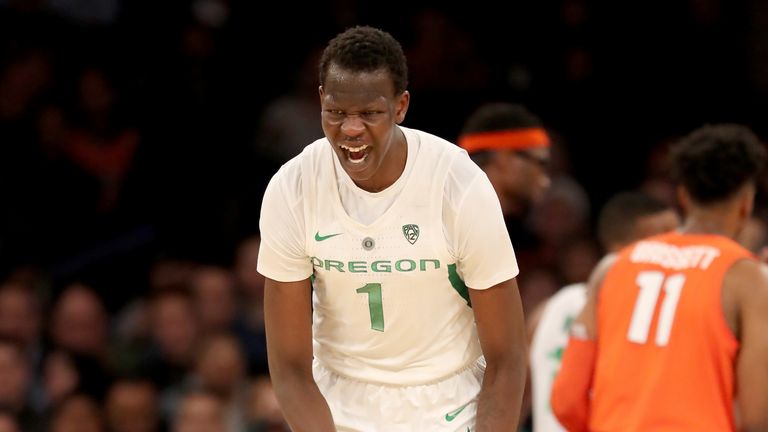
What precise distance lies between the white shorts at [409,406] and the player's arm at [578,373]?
3.00 feet

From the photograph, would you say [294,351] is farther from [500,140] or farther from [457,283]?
[500,140]

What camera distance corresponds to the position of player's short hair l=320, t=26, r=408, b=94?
11.4 feet

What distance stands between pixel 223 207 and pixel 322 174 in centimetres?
454

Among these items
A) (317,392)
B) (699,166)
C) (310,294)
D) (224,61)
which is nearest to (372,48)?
(310,294)

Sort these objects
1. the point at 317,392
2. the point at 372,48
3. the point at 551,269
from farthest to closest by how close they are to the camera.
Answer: the point at 551,269, the point at 317,392, the point at 372,48

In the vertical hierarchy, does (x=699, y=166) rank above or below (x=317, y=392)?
above

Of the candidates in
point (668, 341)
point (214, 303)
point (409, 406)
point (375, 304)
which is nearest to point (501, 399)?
point (409, 406)

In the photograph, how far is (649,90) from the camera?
8883mm

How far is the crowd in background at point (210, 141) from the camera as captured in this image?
743 cm

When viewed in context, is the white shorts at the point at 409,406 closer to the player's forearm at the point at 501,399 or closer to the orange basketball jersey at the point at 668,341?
the player's forearm at the point at 501,399

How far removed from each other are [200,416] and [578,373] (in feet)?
9.44

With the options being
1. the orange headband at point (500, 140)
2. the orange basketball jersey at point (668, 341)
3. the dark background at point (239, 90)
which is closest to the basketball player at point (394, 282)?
the orange basketball jersey at point (668, 341)

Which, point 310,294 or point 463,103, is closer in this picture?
point 310,294

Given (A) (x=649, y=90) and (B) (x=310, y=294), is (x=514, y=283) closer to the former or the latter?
(B) (x=310, y=294)
